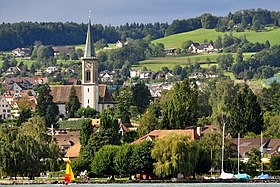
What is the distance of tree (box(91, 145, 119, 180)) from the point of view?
291 ft

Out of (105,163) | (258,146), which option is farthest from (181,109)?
(105,163)

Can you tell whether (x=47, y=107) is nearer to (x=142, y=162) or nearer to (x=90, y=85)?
(x=90, y=85)

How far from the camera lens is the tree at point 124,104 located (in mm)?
142550

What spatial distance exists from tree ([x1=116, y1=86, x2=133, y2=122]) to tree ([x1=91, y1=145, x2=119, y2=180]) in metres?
50.1

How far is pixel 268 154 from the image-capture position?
10162 cm

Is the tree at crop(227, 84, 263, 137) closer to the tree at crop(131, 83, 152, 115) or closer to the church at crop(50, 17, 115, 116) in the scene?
the church at crop(50, 17, 115, 116)

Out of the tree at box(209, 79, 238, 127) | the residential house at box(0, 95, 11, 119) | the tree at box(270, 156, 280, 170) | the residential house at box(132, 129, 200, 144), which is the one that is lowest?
the tree at box(270, 156, 280, 170)

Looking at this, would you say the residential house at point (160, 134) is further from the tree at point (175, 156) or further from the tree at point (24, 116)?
the tree at point (24, 116)

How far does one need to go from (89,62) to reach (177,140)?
64.6 metres

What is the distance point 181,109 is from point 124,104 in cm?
3361

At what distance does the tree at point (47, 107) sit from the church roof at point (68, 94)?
2487mm

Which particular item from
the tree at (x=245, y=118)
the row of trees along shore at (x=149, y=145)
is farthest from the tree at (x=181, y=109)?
the tree at (x=245, y=118)

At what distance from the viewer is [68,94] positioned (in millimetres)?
153000

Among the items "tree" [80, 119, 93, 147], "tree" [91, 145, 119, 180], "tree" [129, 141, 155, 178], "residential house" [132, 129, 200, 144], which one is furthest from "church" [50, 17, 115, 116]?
"tree" [129, 141, 155, 178]
